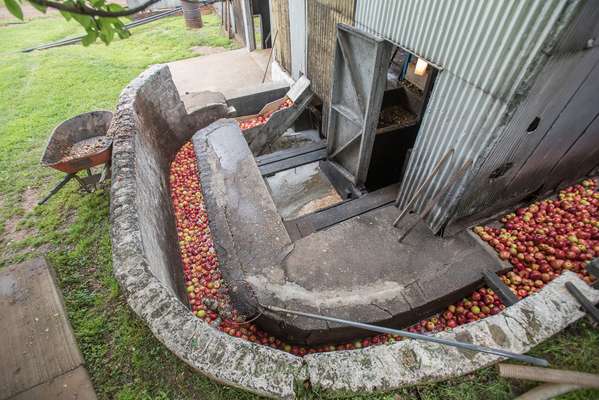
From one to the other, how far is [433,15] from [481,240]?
2979 mm

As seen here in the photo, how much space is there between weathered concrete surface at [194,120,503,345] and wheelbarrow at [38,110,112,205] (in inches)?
82.3

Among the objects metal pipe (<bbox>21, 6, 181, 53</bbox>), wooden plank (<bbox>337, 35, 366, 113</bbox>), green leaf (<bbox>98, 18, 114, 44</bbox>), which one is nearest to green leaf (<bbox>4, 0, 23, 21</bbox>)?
green leaf (<bbox>98, 18, 114, 44</bbox>)

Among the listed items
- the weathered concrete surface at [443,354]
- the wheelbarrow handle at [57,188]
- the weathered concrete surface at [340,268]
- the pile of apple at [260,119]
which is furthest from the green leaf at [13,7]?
the pile of apple at [260,119]

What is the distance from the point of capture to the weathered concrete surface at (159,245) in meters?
2.39

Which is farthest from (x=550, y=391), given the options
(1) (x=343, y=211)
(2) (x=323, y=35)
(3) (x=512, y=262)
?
(2) (x=323, y=35)

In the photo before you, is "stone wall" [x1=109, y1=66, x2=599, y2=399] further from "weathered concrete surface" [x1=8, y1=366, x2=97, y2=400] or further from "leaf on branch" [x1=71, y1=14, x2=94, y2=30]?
"leaf on branch" [x1=71, y1=14, x2=94, y2=30]

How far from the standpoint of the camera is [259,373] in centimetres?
235

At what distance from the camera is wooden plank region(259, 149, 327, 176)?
6.36 meters

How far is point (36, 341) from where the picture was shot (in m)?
3.13

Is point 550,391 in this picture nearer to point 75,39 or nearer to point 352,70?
point 352,70

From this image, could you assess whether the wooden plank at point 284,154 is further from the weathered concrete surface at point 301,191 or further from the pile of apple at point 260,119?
the pile of apple at point 260,119

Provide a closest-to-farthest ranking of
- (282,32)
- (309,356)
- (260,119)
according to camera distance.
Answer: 1. (309,356)
2. (260,119)
3. (282,32)

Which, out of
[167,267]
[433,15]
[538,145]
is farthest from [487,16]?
[167,267]

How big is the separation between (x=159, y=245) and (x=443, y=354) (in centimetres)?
348
